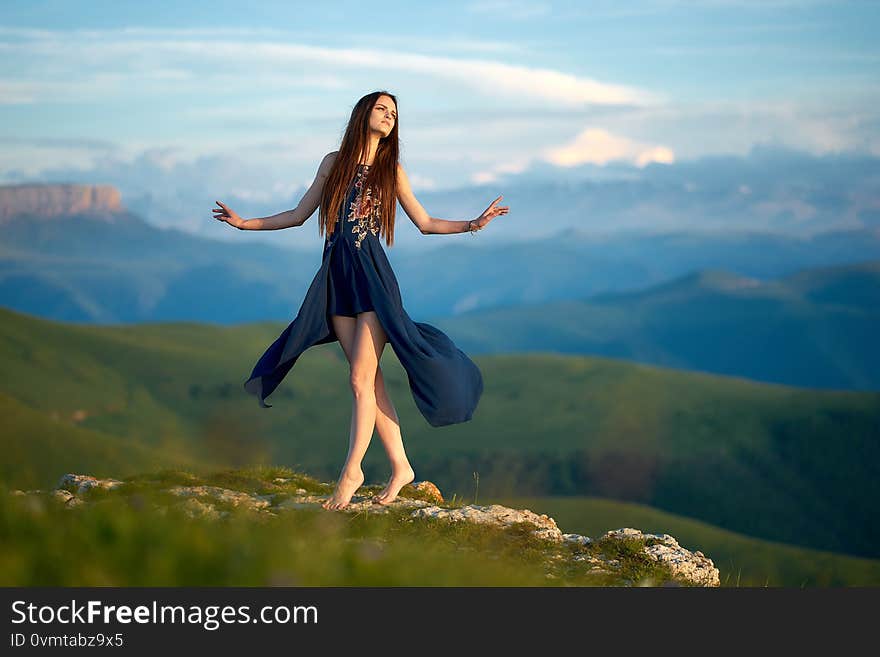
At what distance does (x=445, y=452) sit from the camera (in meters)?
134

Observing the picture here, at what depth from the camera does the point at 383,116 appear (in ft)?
30.6

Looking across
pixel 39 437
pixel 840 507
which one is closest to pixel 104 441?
pixel 39 437

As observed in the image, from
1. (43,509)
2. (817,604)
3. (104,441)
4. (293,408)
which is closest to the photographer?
(817,604)

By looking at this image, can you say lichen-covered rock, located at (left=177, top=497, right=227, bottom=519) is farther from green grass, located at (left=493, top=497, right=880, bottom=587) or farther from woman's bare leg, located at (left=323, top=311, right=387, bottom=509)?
green grass, located at (left=493, top=497, right=880, bottom=587)

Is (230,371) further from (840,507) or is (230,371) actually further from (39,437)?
(840,507)

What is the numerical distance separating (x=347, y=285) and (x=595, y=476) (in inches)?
5030

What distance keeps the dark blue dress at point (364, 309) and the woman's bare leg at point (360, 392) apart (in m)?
0.16

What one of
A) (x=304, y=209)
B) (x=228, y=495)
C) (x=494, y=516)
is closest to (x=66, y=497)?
(x=228, y=495)

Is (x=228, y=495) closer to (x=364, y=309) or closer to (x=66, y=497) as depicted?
(x=66, y=497)

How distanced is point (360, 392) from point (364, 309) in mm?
769

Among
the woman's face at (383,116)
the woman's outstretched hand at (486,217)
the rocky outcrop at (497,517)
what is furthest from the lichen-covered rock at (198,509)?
the woman's face at (383,116)

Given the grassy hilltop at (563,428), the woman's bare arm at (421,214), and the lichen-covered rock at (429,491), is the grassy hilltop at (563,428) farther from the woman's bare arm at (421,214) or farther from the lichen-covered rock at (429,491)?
the woman's bare arm at (421,214)

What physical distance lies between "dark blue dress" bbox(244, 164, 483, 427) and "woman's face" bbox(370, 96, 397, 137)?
0.39 meters

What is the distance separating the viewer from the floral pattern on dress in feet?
30.8
